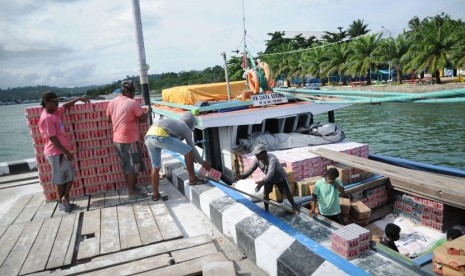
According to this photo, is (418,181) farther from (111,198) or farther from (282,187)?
(111,198)

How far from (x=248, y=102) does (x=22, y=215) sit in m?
4.21

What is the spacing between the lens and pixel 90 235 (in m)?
4.07

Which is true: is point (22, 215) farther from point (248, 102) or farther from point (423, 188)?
point (423, 188)

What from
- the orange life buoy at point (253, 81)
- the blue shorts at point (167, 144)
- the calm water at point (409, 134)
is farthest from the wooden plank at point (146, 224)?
the calm water at point (409, 134)

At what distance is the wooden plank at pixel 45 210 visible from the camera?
185 inches

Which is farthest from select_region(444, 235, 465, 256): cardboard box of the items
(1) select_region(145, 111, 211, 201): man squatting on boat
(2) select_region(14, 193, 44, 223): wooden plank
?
(2) select_region(14, 193, 44, 223): wooden plank

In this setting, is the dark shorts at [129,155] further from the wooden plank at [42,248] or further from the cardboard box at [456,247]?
the cardboard box at [456,247]

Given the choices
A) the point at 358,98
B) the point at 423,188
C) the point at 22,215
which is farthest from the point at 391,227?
the point at 22,215

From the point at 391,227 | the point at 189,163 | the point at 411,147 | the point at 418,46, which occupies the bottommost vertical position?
the point at 411,147

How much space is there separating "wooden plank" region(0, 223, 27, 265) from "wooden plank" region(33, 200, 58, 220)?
326 millimetres

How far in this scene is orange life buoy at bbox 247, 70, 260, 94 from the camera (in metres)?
7.17

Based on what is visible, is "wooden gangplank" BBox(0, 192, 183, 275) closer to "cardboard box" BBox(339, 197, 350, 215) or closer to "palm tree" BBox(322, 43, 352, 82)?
"cardboard box" BBox(339, 197, 350, 215)

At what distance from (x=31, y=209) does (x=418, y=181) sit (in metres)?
5.71

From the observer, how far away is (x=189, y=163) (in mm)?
5176
